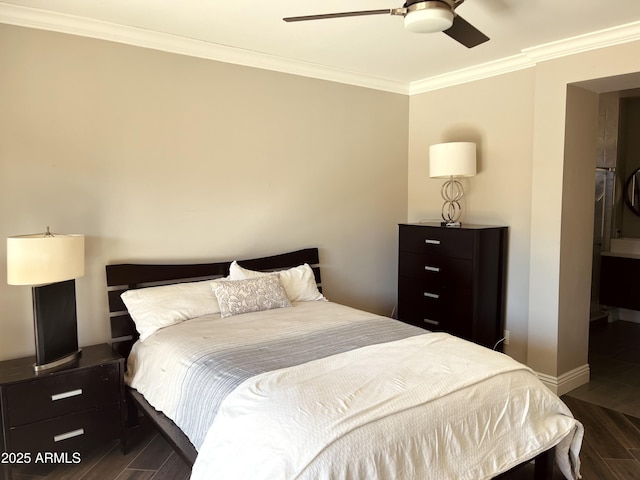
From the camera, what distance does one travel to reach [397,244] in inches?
178

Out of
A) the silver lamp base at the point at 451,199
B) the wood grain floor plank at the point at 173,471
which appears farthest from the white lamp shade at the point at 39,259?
the silver lamp base at the point at 451,199

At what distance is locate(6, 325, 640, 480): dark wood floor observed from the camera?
8.12 feet

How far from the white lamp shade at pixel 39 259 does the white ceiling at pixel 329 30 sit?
1270 millimetres

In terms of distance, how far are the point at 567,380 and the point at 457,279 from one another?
1.08 meters

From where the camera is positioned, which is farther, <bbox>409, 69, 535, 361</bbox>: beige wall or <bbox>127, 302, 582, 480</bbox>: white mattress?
<bbox>409, 69, 535, 361</bbox>: beige wall

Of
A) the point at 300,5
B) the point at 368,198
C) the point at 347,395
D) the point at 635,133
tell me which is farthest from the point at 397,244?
the point at 635,133

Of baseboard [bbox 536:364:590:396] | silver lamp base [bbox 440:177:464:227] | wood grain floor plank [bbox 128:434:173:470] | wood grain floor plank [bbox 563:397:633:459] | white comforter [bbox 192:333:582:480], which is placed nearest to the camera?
white comforter [bbox 192:333:582:480]

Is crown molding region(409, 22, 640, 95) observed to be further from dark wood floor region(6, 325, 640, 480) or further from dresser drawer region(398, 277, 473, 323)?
dark wood floor region(6, 325, 640, 480)

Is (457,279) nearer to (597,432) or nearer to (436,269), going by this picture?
(436,269)

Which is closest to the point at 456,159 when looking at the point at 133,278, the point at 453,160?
the point at 453,160

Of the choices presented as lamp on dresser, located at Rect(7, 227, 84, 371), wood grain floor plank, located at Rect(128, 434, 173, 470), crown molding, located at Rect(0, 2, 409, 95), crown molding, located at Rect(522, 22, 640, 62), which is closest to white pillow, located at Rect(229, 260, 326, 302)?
lamp on dresser, located at Rect(7, 227, 84, 371)

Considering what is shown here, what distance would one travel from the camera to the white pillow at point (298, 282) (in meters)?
3.36

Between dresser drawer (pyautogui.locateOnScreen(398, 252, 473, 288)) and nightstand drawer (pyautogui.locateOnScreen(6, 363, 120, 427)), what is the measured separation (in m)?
2.38

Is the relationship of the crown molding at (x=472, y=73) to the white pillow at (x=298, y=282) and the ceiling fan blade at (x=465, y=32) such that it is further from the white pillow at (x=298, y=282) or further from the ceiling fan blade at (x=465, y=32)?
the white pillow at (x=298, y=282)
